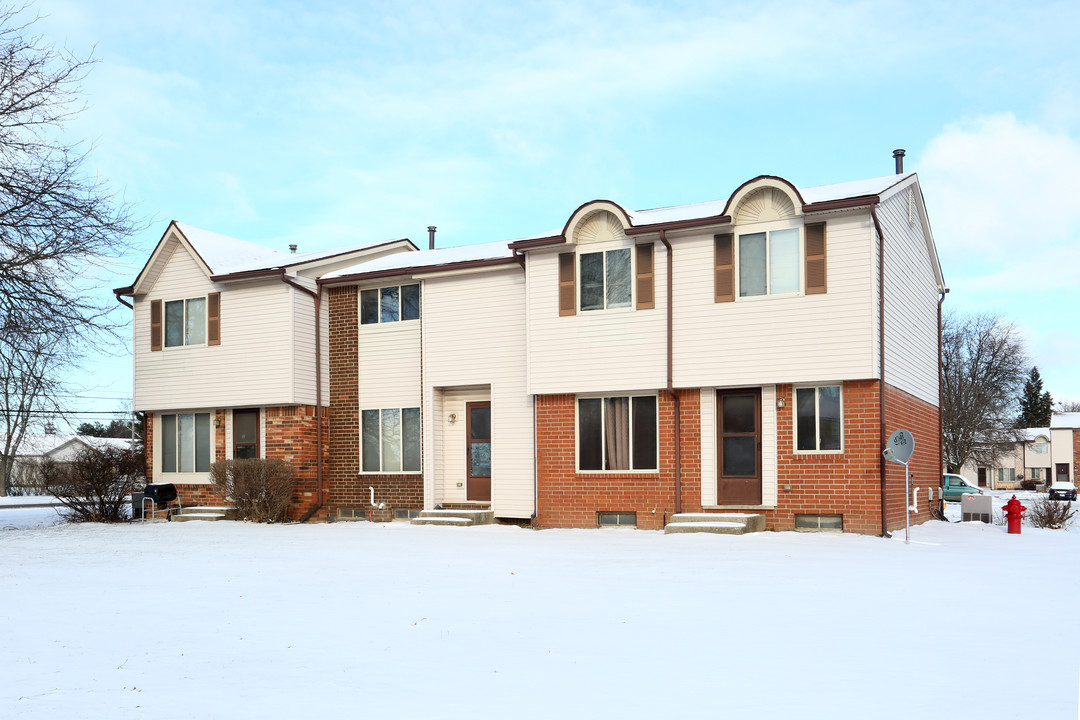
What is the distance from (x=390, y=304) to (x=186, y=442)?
262 inches

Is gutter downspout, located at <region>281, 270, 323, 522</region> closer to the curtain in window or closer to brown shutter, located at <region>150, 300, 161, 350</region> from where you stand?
brown shutter, located at <region>150, 300, 161, 350</region>

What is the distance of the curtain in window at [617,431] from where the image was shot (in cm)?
1888

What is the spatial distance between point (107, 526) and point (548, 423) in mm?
9999

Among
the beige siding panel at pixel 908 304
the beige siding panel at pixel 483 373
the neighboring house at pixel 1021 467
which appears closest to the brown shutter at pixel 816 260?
the beige siding panel at pixel 908 304

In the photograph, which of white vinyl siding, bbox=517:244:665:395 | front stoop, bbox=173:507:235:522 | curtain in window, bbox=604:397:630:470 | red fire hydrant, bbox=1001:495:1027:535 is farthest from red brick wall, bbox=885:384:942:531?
front stoop, bbox=173:507:235:522

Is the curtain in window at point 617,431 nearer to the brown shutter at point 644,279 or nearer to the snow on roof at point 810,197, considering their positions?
the brown shutter at point 644,279

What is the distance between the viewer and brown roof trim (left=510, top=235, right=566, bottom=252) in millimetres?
19047

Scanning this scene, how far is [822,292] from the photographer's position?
17.0m

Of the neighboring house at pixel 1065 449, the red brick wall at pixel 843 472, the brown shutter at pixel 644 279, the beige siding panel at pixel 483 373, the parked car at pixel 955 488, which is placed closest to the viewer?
the red brick wall at pixel 843 472

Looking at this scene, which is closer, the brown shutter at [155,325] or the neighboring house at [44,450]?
the brown shutter at [155,325]

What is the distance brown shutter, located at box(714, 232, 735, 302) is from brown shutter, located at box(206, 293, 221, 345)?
12.4m

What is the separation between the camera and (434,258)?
74.9 feet

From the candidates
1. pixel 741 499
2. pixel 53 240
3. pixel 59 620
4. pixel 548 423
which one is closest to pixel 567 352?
pixel 548 423

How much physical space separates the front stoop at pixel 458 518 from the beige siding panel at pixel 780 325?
17.1 feet
